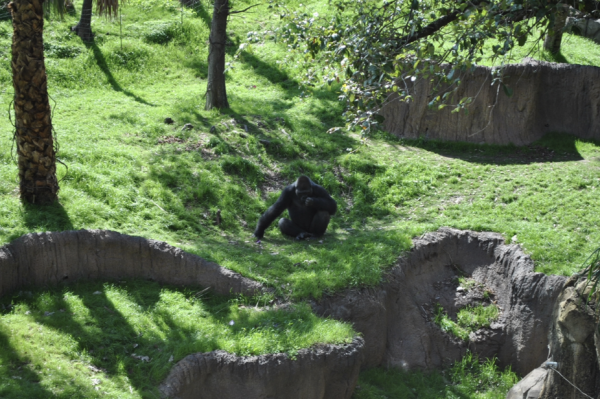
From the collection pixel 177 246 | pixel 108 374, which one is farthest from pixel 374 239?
pixel 108 374

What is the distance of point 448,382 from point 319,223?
11.6 feet

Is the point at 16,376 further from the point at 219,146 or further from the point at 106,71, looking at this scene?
the point at 106,71

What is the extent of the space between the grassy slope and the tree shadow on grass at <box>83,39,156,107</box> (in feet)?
0.17

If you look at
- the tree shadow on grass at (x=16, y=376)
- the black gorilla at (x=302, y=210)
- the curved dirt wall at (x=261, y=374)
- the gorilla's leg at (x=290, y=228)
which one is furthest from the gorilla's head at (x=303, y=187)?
the tree shadow on grass at (x=16, y=376)

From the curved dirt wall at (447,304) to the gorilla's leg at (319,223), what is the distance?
1.62m

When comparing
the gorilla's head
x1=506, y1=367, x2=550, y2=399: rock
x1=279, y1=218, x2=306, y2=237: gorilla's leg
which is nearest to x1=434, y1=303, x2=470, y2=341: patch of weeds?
x1=506, y1=367, x2=550, y2=399: rock

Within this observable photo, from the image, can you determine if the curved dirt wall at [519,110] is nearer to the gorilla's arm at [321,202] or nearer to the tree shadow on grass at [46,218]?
the gorilla's arm at [321,202]

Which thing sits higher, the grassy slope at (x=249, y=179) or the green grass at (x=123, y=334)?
the grassy slope at (x=249, y=179)

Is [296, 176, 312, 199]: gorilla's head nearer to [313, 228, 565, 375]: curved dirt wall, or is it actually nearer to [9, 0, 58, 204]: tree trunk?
[313, 228, 565, 375]: curved dirt wall

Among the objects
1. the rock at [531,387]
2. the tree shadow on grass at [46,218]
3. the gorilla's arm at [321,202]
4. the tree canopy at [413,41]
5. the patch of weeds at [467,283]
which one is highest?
the tree canopy at [413,41]

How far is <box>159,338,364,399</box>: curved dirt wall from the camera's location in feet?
23.0

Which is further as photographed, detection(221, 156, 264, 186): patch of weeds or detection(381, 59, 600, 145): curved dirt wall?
detection(381, 59, 600, 145): curved dirt wall

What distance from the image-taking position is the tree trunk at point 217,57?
14.0 meters

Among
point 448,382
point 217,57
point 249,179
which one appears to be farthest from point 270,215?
point 217,57
